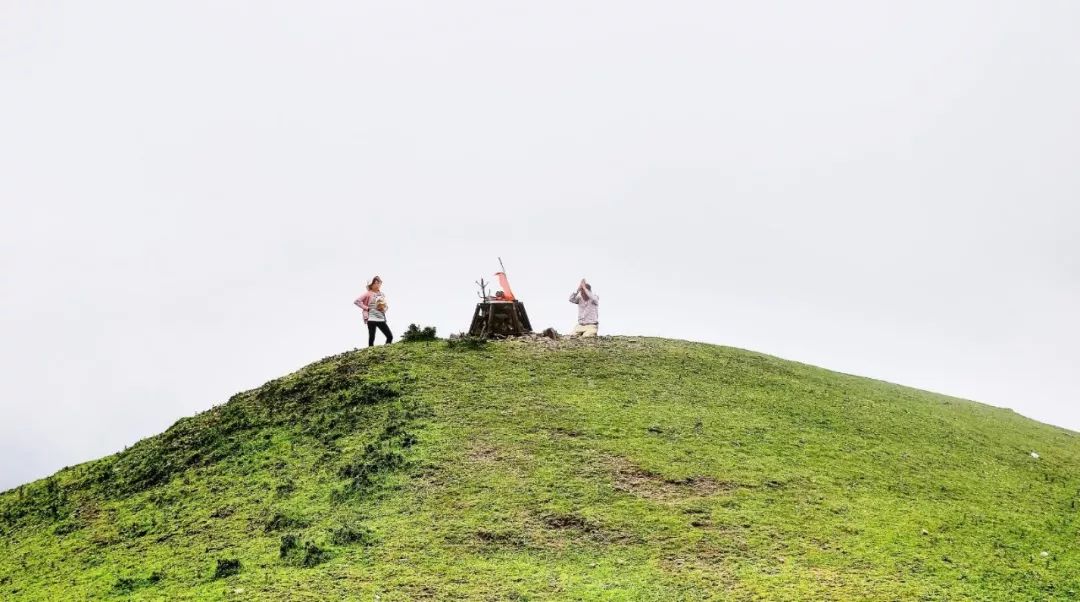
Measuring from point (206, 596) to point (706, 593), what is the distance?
635 centimetres

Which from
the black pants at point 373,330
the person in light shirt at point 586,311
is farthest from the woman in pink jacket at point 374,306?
the person in light shirt at point 586,311

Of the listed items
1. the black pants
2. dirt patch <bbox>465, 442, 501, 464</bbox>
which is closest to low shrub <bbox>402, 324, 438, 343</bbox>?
the black pants

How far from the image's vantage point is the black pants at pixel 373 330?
861 inches

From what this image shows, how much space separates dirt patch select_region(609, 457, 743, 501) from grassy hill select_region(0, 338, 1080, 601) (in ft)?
0.16

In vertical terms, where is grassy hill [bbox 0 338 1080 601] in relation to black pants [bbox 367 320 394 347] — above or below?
below

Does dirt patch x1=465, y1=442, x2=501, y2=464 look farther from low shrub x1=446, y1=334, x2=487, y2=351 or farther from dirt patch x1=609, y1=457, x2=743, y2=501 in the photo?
low shrub x1=446, y1=334, x2=487, y2=351

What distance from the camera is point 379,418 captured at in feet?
57.8

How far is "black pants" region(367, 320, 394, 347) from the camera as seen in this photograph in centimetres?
2186

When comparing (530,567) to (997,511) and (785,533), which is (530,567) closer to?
(785,533)

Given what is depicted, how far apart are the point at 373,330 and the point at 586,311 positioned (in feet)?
16.8

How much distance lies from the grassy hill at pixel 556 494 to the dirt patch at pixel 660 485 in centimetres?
5

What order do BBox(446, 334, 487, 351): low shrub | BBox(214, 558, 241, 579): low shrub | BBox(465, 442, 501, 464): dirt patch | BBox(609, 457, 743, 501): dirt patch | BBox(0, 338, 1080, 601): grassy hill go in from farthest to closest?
BBox(446, 334, 487, 351): low shrub
BBox(465, 442, 501, 464): dirt patch
BBox(609, 457, 743, 501): dirt patch
BBox(214, 558, 241, 579): low shrub
BBox(0, 338, 1080, 601): grassy hill

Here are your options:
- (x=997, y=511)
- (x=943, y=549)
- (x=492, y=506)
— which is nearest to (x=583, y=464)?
(x=492, y=506)

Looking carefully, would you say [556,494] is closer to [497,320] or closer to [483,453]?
[483,453]
